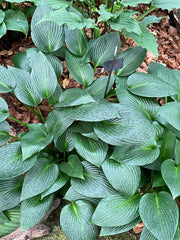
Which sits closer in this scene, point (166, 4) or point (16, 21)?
point (166, 4)

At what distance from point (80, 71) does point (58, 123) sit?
1.67ft

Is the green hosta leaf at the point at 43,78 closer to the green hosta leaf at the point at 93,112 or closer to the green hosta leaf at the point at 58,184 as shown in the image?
the green hosta leaf at the point at 93,112

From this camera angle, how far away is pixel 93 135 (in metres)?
→ 1.66

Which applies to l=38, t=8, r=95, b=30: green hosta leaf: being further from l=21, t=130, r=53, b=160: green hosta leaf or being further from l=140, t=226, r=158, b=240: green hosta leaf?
l=140, t=226, r=158, b=240: green hosta leaf

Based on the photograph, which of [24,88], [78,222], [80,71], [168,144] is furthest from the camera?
[80,71]

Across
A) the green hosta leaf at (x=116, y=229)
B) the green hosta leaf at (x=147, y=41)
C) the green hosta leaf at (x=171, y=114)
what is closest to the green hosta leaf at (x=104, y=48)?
the green hosta leaf at (x=147, y=41)

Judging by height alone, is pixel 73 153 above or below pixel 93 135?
below

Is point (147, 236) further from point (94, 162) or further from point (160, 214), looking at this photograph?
point (94, 162)

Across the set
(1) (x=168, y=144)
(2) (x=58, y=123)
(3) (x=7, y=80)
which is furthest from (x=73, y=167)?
(3) (x=7, y=80)

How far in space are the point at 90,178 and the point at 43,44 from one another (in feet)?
3.48

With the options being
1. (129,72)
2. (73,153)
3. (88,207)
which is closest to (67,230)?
(88,207)

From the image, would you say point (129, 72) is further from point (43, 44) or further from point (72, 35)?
point (43, 44)

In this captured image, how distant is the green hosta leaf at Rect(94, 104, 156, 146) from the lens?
158 cm

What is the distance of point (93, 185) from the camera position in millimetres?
1657
